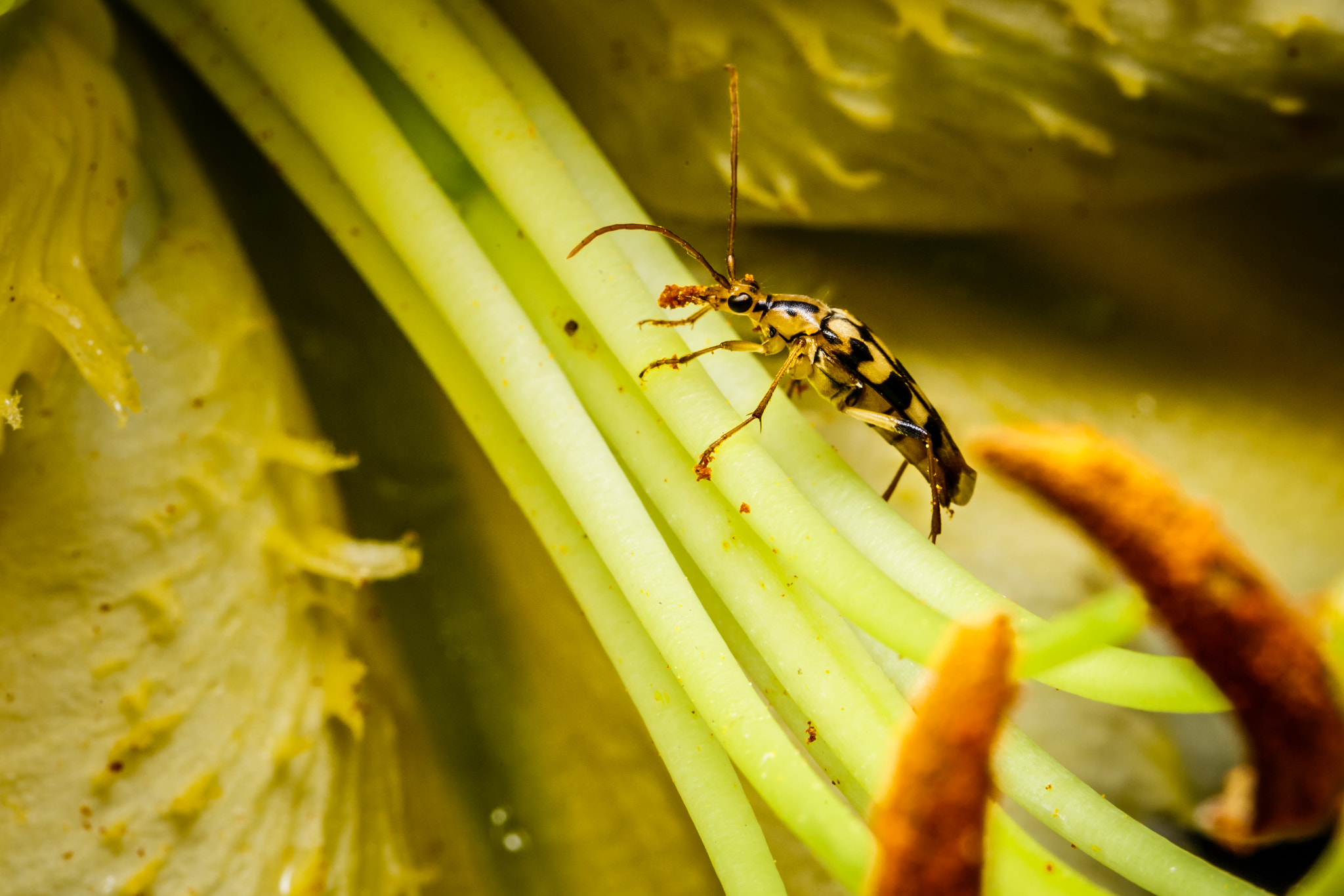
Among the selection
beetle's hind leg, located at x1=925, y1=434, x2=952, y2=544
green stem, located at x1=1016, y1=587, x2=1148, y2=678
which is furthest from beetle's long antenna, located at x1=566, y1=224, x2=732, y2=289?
green stem, located at x1=1016, y1=587, x2=1148, y2=678

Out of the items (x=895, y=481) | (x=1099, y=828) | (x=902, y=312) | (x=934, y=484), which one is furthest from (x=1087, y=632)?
(x=902, y=312)

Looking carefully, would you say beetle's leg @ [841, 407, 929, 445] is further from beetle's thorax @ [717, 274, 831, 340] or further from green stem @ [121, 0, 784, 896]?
green stem @ [121, 0, 784, 896]

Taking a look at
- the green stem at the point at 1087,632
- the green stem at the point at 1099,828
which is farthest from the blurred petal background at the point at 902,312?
the green stem at the point at 1087,632

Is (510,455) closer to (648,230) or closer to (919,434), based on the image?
(648,230)

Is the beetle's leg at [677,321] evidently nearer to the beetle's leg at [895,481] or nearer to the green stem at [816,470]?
the green stem at [816,470]

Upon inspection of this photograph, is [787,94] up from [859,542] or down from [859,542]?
up

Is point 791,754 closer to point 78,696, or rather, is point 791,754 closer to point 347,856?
point 347,856

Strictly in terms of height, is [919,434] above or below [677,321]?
below

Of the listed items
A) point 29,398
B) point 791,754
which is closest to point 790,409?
point 791,754
